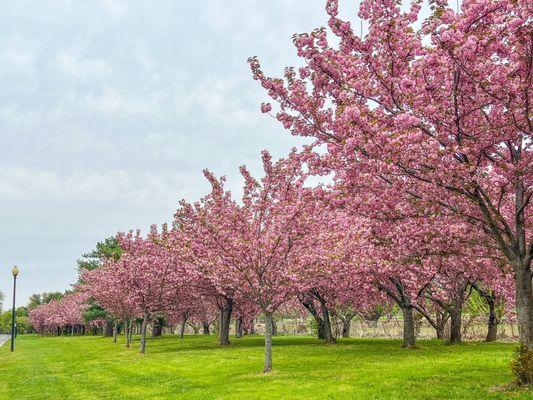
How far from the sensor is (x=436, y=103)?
33.7 ft

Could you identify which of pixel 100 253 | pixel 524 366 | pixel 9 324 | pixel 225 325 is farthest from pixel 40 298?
pixel 524 366

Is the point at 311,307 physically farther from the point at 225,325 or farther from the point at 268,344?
Answer: the point at 268,344

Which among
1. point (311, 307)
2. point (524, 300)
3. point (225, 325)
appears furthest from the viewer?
point (225, 325)

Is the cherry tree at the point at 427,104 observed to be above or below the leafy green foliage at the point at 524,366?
above

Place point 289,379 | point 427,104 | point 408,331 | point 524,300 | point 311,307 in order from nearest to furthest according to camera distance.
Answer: point 427,104 → point 524,300 → point 289,379 → point 408,331 → point 311,307

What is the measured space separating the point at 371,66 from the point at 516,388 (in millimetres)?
8535

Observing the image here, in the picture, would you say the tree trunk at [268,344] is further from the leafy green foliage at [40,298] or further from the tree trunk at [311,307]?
the leafy green foliage at [40,298]

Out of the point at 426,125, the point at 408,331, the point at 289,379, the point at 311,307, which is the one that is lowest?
the point at 289,379

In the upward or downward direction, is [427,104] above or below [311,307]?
above

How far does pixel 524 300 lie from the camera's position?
11609 mm

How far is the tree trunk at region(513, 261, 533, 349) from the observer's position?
11492 millimetres

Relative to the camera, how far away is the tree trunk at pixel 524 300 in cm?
1149

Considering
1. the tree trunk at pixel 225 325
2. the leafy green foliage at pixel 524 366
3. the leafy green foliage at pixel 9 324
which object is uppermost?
the leafy green foliage at pixel 524 366

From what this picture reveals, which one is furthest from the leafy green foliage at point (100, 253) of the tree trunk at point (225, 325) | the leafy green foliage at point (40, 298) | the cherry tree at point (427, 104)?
the leafy green foliage at point (40, 298)
